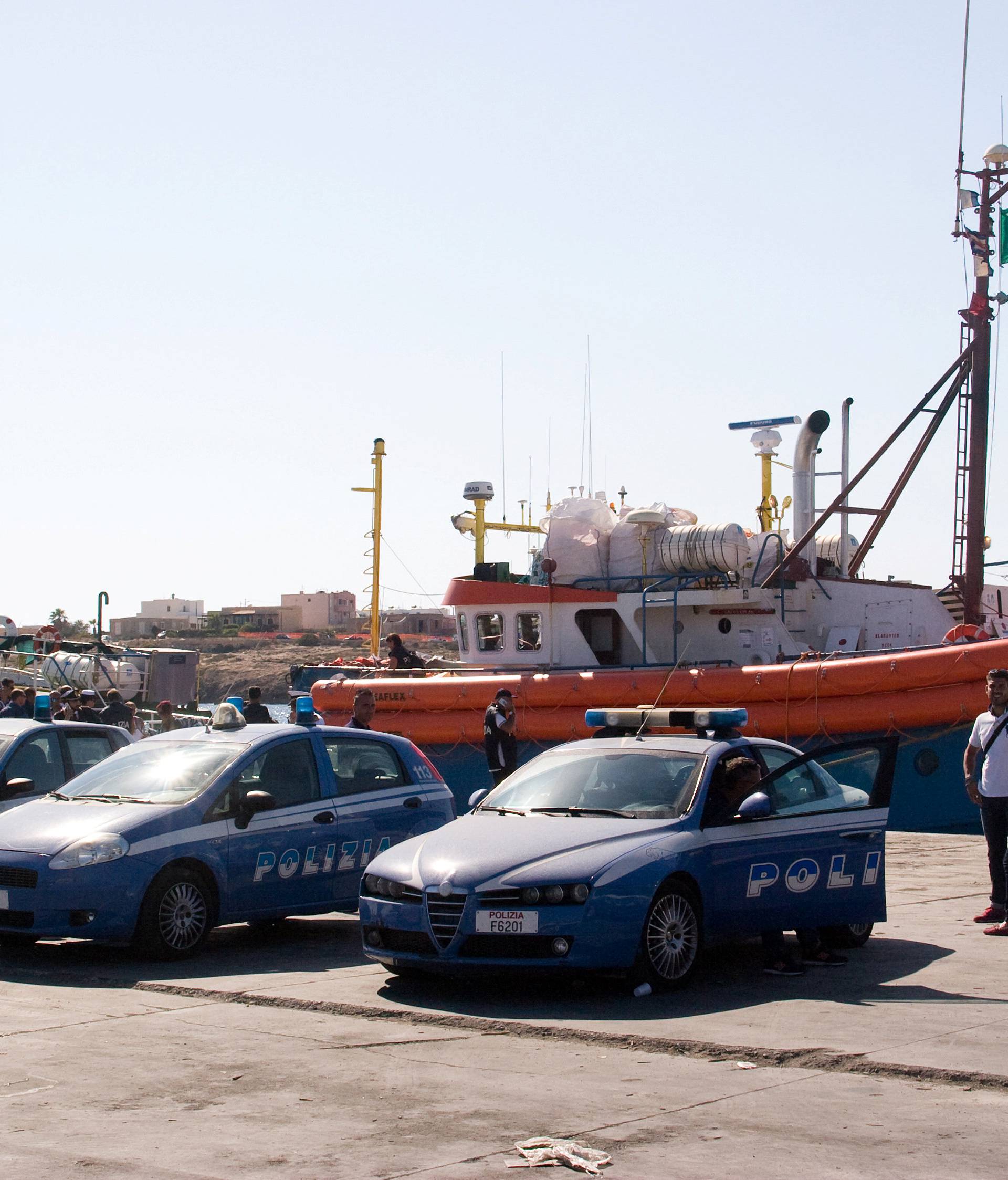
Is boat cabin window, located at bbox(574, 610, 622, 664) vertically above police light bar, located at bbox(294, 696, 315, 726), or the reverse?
boat cabin window, located at bbox(574, 610, 622, 664)

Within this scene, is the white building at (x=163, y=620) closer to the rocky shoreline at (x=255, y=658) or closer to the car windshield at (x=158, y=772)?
the rocky shoreline at (x=255, y=658)

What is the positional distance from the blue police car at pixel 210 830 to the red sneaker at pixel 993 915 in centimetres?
385

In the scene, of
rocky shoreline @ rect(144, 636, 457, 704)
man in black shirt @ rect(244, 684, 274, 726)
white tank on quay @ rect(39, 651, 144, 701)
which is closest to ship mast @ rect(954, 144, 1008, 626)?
man in black shirt @ rect(244, 684, 274, 726)

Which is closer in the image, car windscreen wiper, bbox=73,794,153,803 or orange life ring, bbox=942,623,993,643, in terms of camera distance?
car windscreen wiper, bbox=73,794,153,803

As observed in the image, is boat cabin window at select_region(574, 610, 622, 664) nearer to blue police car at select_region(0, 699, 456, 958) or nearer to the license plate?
blue police car at select_region(0, 699, 456, 958)

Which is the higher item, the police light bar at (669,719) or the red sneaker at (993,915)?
the police light bar at (669,719)

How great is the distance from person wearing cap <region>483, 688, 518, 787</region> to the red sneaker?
650 centimetres

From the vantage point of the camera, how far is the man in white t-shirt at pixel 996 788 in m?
10.1

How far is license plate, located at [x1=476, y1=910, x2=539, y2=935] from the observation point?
779cm

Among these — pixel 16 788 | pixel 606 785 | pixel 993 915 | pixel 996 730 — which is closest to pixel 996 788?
pixel 996 730

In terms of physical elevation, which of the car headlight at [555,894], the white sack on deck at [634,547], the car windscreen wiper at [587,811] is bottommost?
the car headlight at [555,894]

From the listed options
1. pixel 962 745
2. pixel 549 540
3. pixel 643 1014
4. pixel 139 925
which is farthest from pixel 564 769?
pixel 549 540

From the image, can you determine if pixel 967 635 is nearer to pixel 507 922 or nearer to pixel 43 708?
pixel 43 708

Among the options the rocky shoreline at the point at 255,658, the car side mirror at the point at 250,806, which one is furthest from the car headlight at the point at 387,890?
the rocky shoreline at the point at 255,658
